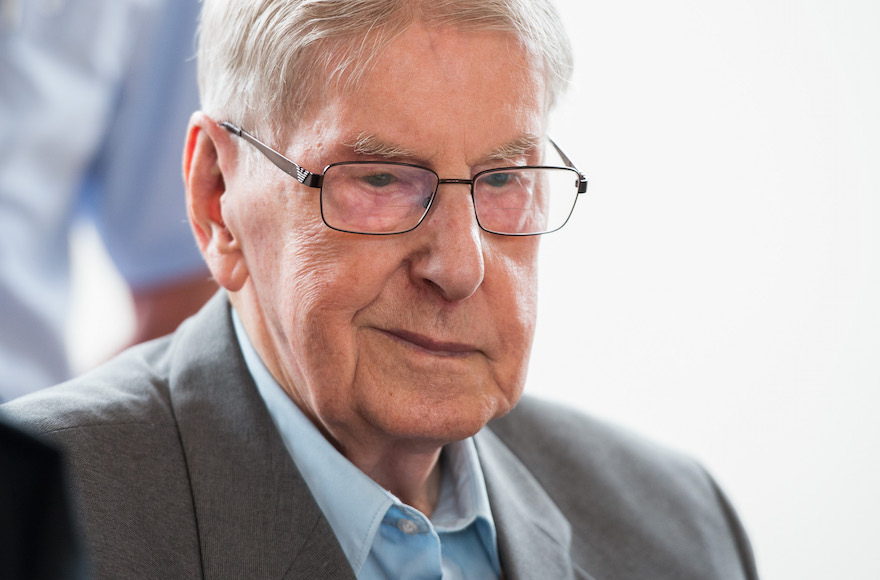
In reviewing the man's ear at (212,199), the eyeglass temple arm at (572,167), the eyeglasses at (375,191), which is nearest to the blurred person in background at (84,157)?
the man's ear at (212,199)

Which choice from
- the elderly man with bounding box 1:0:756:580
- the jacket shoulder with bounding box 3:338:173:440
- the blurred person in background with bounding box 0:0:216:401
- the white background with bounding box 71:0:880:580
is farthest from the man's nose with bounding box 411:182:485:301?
the white background with bounding box 71:0:880:580

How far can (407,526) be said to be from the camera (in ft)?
4.34

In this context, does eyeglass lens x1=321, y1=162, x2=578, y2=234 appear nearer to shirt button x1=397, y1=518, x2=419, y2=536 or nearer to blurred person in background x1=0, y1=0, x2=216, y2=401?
shirt button x1=397, y1=518, x2=419, y2=536

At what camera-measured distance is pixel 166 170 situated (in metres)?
2.20

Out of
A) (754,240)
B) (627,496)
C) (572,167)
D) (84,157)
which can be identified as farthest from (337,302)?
(754,240)

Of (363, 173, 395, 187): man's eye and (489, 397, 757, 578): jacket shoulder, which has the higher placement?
(363, 173, 395, 187): man's eye

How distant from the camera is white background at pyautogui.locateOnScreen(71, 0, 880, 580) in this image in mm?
2654

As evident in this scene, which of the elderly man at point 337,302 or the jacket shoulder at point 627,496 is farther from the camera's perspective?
the jacket shoulder at point 627,496

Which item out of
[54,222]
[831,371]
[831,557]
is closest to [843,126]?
[831,371]

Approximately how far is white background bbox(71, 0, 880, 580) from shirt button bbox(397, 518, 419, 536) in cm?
165

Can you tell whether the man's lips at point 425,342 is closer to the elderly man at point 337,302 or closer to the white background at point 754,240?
the elderly man at point 337,302

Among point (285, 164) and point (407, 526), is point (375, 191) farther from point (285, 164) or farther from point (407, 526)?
point (407, 526)

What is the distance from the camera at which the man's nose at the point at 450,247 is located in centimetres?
119

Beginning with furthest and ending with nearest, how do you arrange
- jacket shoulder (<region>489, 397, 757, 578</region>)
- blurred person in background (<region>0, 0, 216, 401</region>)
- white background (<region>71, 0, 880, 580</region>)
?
white background (<region>71, 0, 880, 580</region>) → blurred person in background (<region>0, 0, 216, 401</region>) → jacket shoulder (<region>489, 397, 757, 578</region>)
